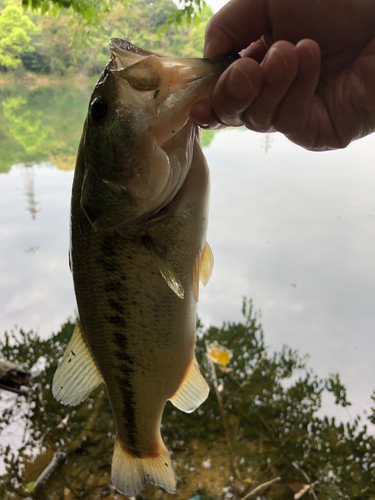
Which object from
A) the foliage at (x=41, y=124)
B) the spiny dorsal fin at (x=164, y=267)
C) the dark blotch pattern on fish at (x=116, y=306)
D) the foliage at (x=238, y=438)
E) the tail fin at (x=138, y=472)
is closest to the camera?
the spiny dorsal fin at (x=164, y=267)

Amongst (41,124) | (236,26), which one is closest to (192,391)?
(236,26)

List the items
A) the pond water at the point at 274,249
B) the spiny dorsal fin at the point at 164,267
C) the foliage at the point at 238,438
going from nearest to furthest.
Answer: the spiny dorsal fin at the point at 164,267
the foliage at the point at 238,438
the pond water at the point at 274,249

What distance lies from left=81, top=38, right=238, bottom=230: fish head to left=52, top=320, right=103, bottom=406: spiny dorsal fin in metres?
0.45

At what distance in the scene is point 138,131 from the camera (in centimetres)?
70

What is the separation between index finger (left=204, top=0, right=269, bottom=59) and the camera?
819 mm

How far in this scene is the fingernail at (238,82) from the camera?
63 cm

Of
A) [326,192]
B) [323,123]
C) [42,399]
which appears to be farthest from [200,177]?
[326,192]

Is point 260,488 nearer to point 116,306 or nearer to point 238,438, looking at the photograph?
point 238,438

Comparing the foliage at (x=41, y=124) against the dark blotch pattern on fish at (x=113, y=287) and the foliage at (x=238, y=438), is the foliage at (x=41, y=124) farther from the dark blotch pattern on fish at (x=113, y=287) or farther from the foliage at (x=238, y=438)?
the dark blotch pattern on fish at (x=113, y=287)

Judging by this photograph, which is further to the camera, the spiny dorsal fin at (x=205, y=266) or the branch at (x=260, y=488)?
the branch at (x=260, y=488)

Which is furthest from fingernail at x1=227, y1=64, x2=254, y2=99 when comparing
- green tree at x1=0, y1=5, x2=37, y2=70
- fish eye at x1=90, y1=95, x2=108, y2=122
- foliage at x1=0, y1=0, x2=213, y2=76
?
green tree at x1=0, y1=5, x2=37, y2=70

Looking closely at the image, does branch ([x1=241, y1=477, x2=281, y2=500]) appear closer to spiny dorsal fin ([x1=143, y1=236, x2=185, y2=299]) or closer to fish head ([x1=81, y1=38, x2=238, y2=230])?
spiny dorsal fin ([x1=143, y1=236, x2=185, y2=299])

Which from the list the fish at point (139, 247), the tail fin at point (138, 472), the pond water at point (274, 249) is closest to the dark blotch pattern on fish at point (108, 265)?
the fish at point (139, 247)

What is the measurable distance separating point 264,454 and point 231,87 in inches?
90.3
